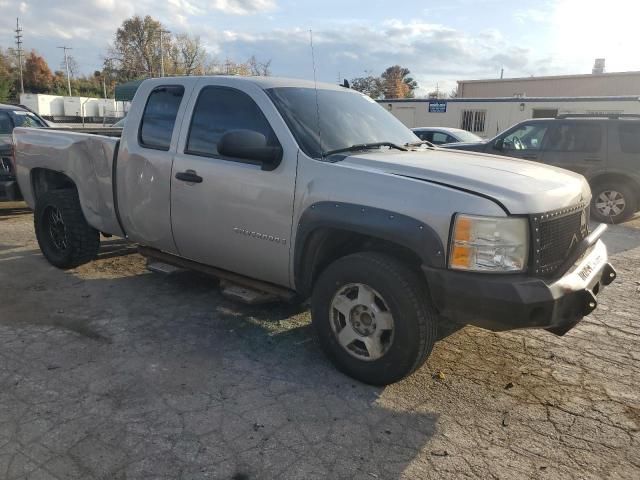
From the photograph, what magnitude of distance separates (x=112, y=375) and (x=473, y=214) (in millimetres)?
2517

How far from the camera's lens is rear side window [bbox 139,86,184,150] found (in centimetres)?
444

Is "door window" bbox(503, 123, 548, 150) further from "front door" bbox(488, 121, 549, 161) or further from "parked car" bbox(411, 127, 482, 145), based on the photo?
"parked car" bbox(411, 127, 482, 145)

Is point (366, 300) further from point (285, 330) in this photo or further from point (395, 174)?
point (285, 330)

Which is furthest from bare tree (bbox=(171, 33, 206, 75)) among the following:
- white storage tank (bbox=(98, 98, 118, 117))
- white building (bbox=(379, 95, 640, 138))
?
white building (bbox=(379, 95, 640, 138))

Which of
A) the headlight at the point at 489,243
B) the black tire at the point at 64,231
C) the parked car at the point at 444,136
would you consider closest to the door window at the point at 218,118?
the headlight at the point at 489,243

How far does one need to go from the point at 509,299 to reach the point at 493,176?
0.84 meters

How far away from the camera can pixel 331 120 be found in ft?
13.0

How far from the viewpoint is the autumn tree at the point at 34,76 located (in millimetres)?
78375

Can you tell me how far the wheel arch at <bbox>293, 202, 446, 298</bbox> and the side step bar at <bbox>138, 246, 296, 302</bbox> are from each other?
0.54 ft

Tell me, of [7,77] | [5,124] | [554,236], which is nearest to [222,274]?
[554,236]

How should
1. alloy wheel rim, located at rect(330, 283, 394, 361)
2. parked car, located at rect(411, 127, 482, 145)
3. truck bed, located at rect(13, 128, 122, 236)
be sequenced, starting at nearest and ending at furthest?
alloy wheel rim, located at rect(330, 283, 394, 361) → truck bed, located at rect(13, 128, 122, 236) → parked car, located at rect(411, 127, 482, 145)

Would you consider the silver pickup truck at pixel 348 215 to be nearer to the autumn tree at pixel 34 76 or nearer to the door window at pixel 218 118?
the door window at pixel 218 118

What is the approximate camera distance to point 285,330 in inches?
168

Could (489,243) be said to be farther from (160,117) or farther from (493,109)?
(493,109)
